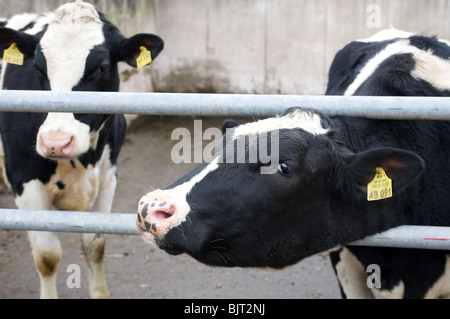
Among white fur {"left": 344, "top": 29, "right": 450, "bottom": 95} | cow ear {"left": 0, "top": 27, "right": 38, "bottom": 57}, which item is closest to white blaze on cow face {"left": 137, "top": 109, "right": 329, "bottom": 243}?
white fur {"left": 344, "top": 29, "right": 450, "bottom": 95}

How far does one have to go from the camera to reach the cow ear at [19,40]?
3227 millimetres

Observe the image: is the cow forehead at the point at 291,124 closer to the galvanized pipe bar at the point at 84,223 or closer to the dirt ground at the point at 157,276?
the galvanized pipe bar at the point at 84,223

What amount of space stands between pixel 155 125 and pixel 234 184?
5.08 meters

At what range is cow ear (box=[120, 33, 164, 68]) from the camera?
134 inches

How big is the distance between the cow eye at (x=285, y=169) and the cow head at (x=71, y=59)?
1.42 m

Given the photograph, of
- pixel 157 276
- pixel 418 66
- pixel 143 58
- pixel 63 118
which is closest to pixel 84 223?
pixel 63 118

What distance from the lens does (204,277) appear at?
13.3 ft

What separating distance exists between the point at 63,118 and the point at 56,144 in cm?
20

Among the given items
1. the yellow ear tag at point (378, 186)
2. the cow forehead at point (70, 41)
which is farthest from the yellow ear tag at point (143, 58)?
the yellow ear tag at point (378, 186)

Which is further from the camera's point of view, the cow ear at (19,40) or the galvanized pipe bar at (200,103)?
the cow ear at (19,40)

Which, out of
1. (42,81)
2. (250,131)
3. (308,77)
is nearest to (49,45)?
(42,81)

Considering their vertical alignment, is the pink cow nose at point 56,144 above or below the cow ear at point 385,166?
below

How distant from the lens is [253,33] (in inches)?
269
